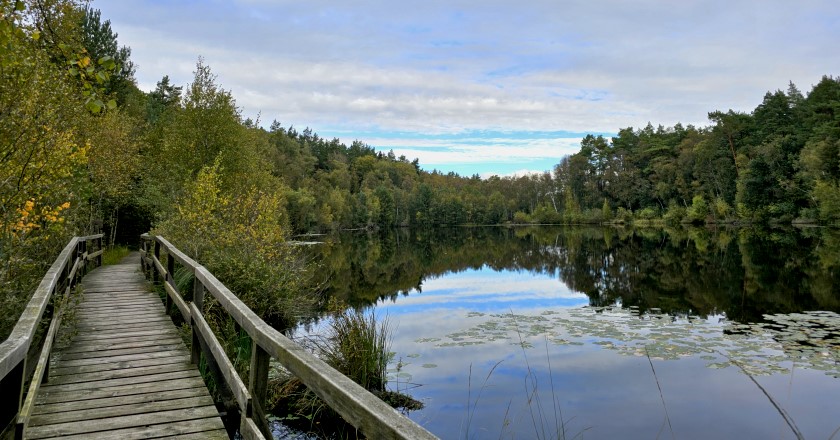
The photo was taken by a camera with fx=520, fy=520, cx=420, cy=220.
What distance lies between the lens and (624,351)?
1058cm

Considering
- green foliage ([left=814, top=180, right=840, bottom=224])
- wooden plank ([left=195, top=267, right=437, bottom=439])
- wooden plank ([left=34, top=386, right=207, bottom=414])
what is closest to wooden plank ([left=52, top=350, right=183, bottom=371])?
wooden plank ([left=34, top=386, right=207, bottom=414])

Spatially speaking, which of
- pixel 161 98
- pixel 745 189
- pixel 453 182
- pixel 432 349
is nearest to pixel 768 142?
pixel 745 189

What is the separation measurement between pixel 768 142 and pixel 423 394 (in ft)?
205

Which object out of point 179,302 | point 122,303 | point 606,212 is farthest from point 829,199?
point 179,302

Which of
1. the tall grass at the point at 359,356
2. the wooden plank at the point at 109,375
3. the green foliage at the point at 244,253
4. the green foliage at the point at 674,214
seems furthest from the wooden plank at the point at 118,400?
the green foliage at the point at 674,214

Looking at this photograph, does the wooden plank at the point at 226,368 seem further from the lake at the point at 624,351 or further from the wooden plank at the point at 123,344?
the lake at the point at 624,351

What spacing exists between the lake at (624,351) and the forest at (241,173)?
4.31m

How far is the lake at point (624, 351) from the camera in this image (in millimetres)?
7609

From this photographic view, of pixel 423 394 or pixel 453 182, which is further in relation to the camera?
pixel 453 182

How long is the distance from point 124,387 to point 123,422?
96 cm

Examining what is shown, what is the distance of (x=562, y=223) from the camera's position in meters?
96.2

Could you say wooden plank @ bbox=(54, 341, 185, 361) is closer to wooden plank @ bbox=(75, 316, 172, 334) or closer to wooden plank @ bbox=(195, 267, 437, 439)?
wooden plank @ bbox=(75, 316, 172, 334)

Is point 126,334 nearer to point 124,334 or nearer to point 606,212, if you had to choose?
point 124,334

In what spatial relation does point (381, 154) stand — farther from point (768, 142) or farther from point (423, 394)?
point (423, 394)
